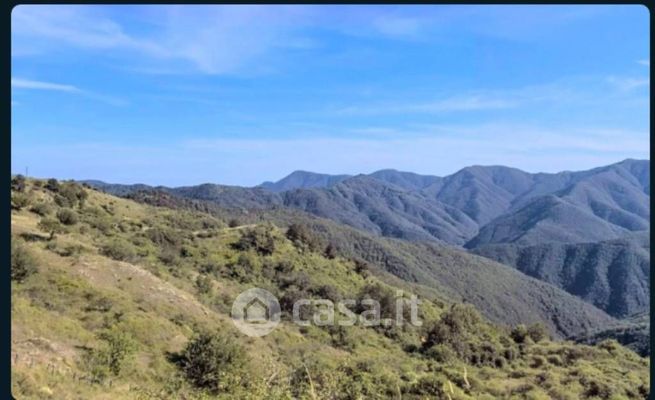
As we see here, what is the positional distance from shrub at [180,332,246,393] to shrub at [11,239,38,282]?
5.16 m

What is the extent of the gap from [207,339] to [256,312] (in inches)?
401

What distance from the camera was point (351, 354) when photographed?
19250 millimetres

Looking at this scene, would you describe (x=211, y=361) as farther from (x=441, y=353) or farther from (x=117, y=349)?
(x=441, y=353)

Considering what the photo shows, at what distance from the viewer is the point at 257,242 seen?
34.9m

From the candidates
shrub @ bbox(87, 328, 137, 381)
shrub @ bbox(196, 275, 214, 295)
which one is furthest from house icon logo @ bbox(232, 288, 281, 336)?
shrub @ bbox(87, 328, 137, 381)

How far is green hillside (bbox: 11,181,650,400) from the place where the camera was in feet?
30.4

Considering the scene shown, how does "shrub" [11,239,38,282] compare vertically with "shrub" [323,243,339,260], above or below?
above

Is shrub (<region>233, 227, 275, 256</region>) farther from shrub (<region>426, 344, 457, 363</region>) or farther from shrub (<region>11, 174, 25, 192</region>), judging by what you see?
shrub (<region>426, 344, 457, 363</region>)

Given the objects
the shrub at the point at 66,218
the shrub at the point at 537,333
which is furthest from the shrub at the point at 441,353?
the shrub at the point at 66,218

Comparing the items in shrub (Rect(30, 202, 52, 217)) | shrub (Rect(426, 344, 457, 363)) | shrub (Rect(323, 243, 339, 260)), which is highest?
shrub (Rect(30, 202, 52, 217))

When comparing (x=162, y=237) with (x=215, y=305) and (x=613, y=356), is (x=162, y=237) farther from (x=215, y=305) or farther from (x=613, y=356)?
(x=613, y=356)

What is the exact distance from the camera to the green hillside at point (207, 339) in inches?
365

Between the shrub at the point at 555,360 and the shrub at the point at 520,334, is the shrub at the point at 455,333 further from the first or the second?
the shrub at the point at 555,360

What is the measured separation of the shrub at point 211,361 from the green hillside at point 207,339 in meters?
0.03
